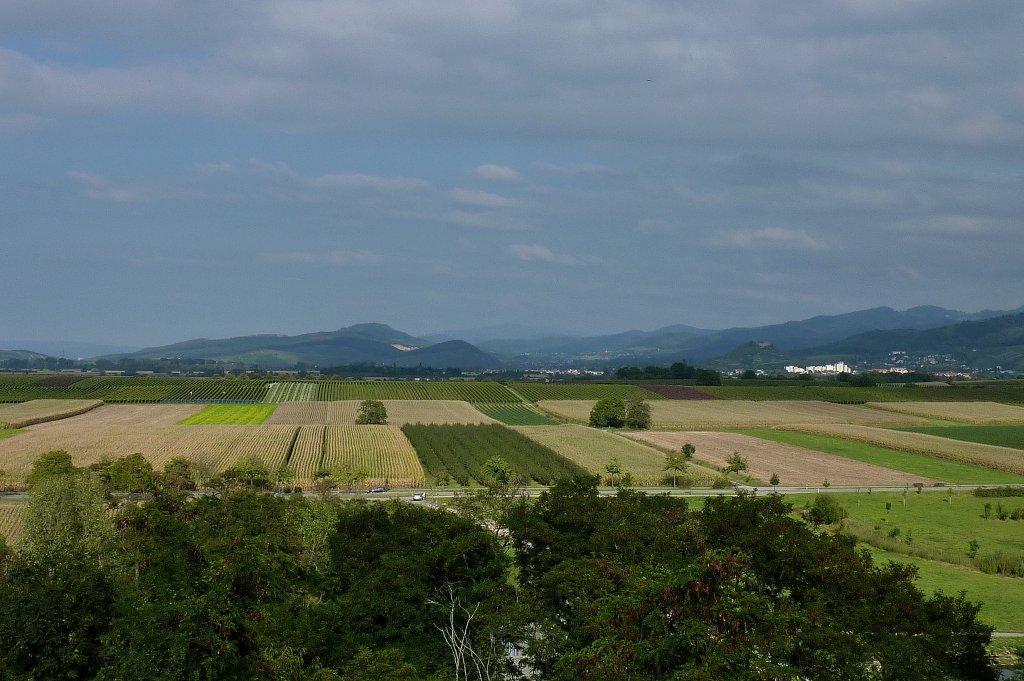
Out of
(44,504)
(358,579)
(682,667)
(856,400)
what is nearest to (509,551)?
(358,579)

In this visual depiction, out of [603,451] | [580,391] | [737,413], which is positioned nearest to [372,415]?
[603,451]

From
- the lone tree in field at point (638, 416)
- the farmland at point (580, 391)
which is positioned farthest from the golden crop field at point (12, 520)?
the farmland at point (580, 391)

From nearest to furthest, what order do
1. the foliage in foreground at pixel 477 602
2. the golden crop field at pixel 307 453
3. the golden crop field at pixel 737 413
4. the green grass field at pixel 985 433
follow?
the foliage in foreground at pixel 477 602
the golden crop field at pixel 307 453
the green grass field at pixel 985 433
the golden crop field at pixel 737 413

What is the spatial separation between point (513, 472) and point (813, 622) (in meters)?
50.7

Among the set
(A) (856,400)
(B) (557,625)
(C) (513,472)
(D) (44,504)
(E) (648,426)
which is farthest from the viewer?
(A) (856,400)

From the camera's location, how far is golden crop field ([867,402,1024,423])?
130875mm

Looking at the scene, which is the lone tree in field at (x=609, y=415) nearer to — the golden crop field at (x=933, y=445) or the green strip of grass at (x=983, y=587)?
the golden crop field at (x=933, y=445)

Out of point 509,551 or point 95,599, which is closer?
point 95,599

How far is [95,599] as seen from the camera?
86.6 feet

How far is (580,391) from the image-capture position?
561 feet

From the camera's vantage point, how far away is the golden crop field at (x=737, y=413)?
126062mm

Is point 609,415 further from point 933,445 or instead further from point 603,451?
point 933,445

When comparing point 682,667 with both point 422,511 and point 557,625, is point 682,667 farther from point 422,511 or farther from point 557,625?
point 422,511

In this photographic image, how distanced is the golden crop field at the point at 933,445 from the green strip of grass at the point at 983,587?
142 ft
